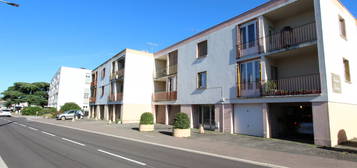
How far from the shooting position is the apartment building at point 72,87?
55625 millimetres

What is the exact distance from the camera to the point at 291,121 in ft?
50.2

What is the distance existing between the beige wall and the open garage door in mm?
4122

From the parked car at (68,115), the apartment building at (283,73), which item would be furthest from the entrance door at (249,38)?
the parked car at (68,115)

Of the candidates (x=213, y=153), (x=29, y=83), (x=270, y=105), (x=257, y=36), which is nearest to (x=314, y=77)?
(x=270, y=105)

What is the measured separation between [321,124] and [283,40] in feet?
19.5

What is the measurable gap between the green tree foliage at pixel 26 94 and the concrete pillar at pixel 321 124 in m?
76.6

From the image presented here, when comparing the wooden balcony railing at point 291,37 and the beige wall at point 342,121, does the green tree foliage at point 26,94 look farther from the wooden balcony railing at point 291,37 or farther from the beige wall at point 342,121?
the beige wall at point 342,121

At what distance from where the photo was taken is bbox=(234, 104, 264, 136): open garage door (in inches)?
567

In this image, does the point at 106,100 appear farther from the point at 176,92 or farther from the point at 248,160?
the point at 248,160

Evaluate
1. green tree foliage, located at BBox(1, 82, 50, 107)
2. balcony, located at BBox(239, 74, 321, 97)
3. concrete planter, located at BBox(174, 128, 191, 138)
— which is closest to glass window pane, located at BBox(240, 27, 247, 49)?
balcony, located at BBox(239, 74, 321, 97)

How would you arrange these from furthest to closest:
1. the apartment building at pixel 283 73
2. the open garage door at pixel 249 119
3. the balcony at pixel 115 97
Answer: the balcony at pixel 115 97
the open garage door at pixel 249 119
the apartment building at pixel 283 73

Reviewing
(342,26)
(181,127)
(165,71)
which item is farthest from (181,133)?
(342,26)

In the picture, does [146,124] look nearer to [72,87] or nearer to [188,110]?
[188,110]

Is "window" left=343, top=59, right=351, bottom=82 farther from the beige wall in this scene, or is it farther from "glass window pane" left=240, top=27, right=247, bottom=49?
"glass window pane" left=240, top=27, right=247, bottom=49
